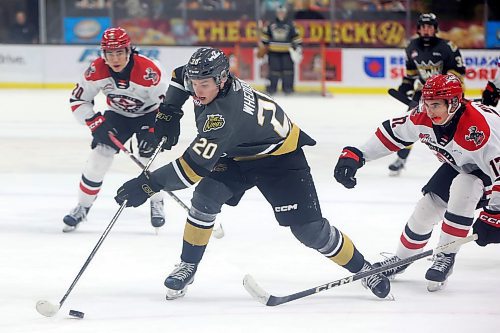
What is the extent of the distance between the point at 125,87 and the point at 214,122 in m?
1.58

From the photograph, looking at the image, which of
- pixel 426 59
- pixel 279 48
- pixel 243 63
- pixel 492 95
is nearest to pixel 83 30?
pixel 243 63

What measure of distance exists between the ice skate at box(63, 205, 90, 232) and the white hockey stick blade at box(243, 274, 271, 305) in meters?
1.52

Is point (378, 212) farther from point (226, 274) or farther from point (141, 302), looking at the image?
point (141, 302)

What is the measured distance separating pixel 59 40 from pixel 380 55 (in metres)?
3.86

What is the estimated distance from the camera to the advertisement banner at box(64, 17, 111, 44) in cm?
1261

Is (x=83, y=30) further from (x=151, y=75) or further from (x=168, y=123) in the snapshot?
(x=168, y=123)

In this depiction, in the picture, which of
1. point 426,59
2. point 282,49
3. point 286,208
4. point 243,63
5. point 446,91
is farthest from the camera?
point 243,63

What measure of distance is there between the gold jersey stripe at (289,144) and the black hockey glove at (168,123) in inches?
21.9

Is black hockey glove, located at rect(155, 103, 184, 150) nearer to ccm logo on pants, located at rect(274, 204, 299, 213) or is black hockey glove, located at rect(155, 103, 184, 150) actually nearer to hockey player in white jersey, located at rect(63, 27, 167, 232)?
ccm logo on pants, located at rect(274, 204, 299, 213)

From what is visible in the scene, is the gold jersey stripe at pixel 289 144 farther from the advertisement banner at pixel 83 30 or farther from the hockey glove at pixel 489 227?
the advertisement banner at pixel 83 30

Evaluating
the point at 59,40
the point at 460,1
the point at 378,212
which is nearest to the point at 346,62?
the point at 460,1

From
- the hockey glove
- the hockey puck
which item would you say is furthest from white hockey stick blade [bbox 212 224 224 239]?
the hockey glove

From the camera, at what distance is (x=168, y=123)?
13.6 feet

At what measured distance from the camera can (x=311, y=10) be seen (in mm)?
12758
